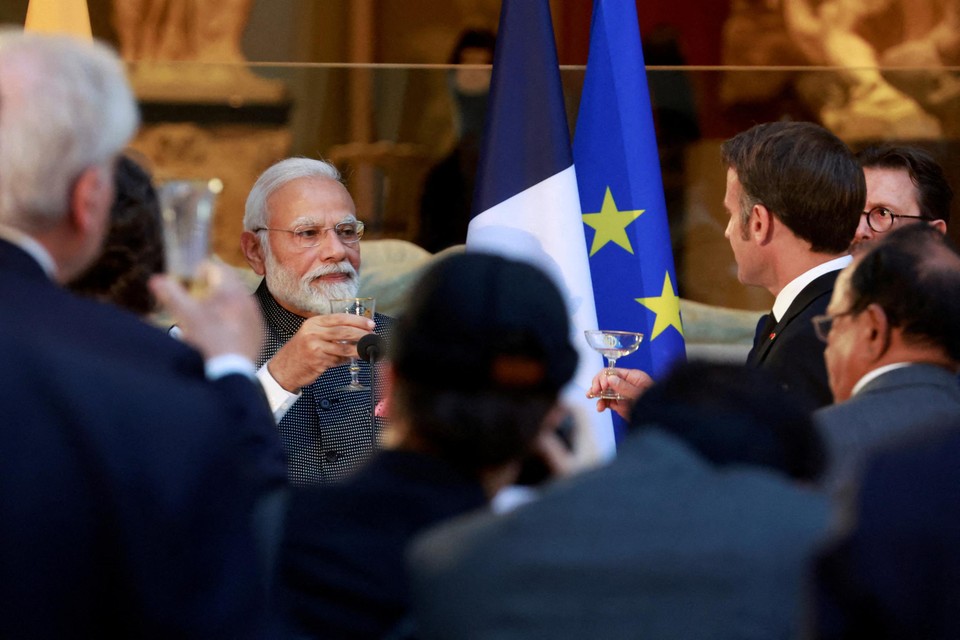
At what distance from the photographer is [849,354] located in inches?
94.9

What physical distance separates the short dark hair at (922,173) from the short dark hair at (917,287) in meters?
1.80

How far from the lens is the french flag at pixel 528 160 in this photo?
4164 mm

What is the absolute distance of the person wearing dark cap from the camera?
1.57 metres

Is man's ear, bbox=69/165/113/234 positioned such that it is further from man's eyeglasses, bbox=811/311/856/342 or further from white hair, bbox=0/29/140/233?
man's eyeglasses, bbox=811/311/856/342

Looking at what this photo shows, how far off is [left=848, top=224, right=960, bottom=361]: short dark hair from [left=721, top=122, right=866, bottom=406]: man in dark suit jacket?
3.12 feet

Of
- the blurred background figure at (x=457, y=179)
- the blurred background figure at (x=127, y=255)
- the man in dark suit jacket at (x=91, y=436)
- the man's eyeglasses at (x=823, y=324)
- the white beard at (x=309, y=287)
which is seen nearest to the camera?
the man in dark suit jacket at (x=91, y=436)

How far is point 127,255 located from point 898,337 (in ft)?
4.70

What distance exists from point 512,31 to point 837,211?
1364mm

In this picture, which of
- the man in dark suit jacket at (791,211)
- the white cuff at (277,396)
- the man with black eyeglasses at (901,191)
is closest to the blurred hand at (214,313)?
the white cuff at (277,396)

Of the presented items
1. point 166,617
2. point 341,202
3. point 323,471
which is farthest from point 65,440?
point 341,202

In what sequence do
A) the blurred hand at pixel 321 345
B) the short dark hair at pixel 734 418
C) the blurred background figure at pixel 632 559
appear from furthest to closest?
the blurred hand at pixel 321 345 < the short dark hair at pixel 734 418 < the blurred background figure at pixel 632 559

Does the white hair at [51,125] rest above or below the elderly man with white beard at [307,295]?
above

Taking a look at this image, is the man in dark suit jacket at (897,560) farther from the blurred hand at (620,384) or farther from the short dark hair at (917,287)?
the blurred hand at (620,384)

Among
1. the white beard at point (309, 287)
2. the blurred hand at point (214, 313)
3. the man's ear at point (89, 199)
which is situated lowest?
the white beard at point (309, 287)
